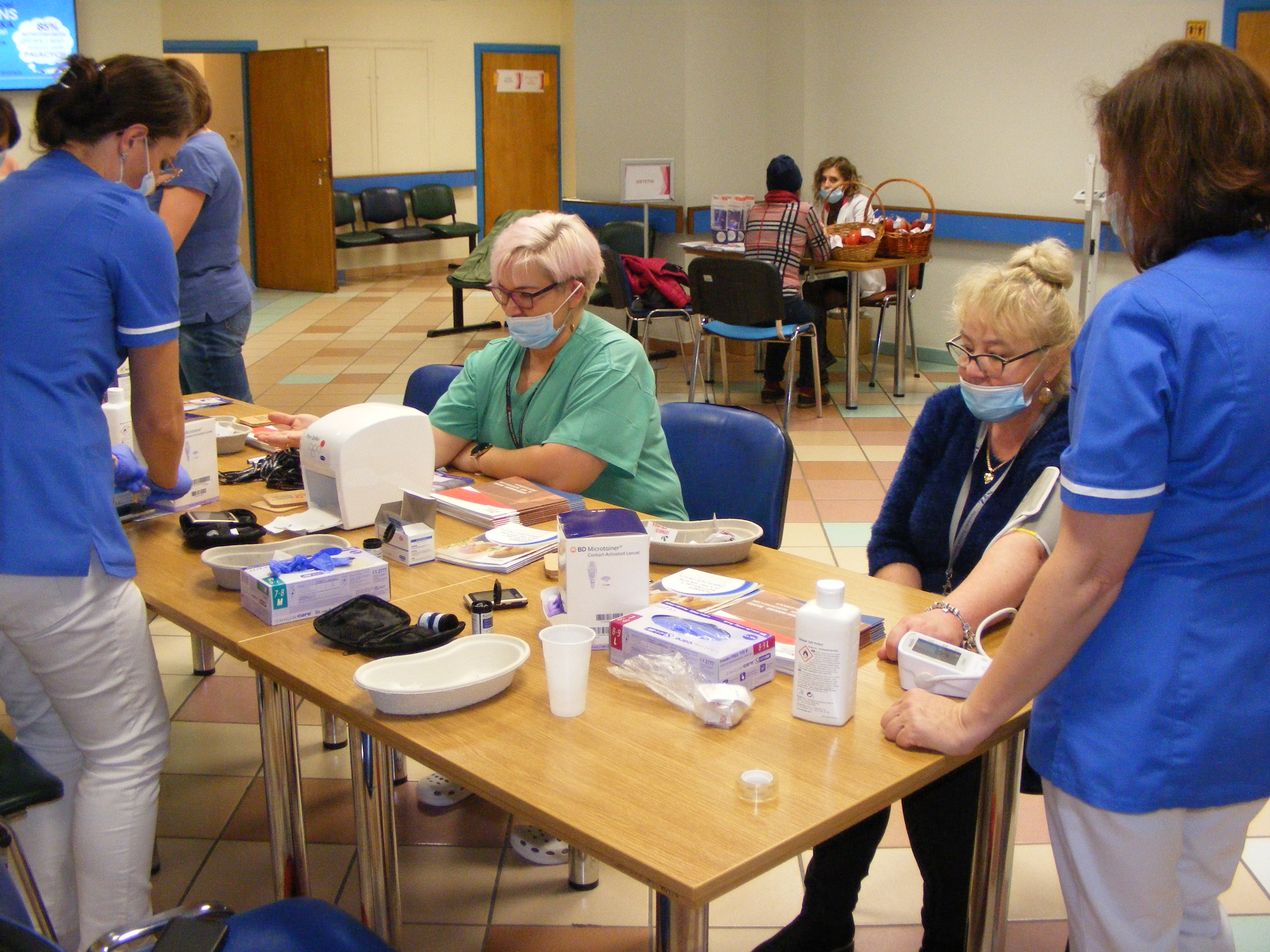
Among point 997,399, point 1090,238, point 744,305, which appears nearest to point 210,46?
point 744,305

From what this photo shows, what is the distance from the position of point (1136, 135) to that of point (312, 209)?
10.4 metres

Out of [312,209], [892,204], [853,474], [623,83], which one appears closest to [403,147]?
[312,209]

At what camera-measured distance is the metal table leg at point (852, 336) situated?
6.58m

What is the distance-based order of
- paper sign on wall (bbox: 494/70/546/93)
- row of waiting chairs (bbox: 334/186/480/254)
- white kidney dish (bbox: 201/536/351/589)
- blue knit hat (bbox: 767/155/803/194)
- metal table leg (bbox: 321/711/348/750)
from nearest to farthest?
1. white kidney dish (bbox: 201/536/351/589)
2. metal table leg (bbox: 321/711/348/750)
3. blue knit hat (bbox: 767/155/803/194)
4. row of waiting chairs (bbox: 334/186/480/254)
5. paper sign on wall (bbox: 494/70/546/93)

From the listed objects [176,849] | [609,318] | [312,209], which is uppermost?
[312,209]

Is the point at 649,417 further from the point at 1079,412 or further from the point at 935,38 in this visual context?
the point at 935,38

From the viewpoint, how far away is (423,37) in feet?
38.6

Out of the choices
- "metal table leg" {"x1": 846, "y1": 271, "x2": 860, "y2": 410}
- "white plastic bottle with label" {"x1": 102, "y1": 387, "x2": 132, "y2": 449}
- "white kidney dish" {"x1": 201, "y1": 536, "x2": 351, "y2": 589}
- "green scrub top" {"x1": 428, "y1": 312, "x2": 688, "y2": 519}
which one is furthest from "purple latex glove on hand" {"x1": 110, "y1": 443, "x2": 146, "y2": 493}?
"metal table leg" {"x1": 846, "y1": 271, "x2": 860, "y2": 410}

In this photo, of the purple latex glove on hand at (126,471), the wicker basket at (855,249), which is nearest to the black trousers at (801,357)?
the wicker basket at (855,249)

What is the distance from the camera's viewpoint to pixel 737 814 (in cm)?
135

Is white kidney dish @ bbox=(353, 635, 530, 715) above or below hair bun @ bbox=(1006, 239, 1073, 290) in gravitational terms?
below

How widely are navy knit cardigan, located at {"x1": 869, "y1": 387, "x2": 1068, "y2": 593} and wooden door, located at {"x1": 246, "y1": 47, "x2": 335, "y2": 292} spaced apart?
9228 millimetres

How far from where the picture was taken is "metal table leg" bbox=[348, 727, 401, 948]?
5.71ft

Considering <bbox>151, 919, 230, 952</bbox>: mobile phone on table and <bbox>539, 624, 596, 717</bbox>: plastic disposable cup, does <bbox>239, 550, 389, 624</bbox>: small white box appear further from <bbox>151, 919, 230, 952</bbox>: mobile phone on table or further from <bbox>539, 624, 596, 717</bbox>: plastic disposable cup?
<bbox>151, 919, 230, 952</bbox>: mobile phone on table
